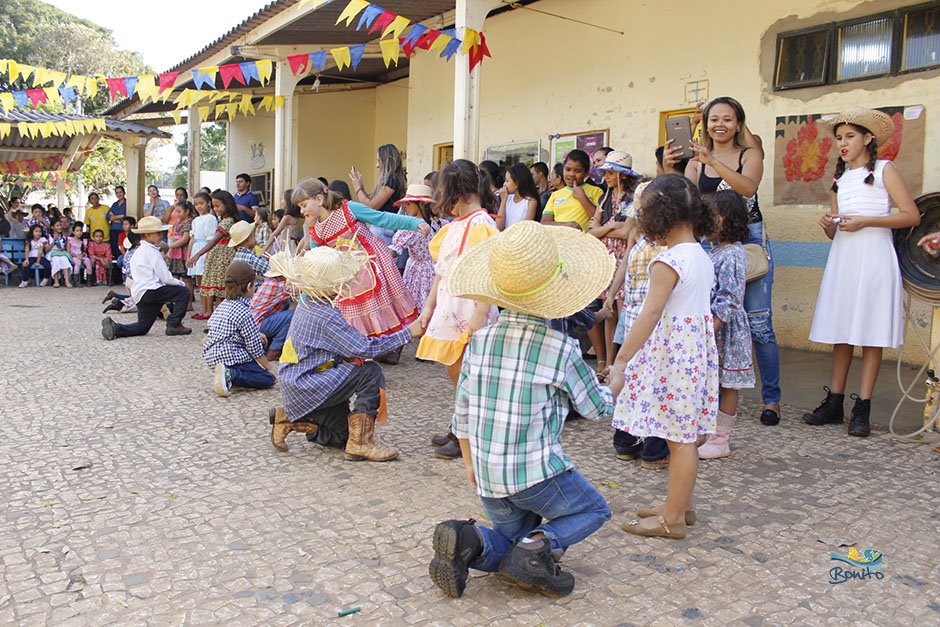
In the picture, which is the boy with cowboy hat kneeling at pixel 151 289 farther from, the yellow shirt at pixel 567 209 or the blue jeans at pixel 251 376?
the yellow shirt at pixel 567 209

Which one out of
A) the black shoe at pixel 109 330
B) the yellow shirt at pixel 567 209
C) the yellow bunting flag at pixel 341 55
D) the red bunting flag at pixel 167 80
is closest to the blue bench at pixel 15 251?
the red bunting flag at pixel 167 80

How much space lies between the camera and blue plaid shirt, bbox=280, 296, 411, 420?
13.2 feet

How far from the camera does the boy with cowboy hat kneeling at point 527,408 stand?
2471 millimetres

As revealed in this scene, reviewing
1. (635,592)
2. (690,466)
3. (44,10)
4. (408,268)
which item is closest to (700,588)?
(635,592)

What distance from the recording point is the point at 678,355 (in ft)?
10.0

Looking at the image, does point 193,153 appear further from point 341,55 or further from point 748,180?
point 748,180

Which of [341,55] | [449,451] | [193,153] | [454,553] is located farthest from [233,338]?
[193,153]

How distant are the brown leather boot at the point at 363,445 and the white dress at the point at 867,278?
2.89 m

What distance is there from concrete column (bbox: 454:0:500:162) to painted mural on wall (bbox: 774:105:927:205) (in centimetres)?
301

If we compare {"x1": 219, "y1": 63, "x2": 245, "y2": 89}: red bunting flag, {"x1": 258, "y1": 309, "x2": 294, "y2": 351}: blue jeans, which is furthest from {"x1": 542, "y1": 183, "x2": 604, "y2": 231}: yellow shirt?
{"x1": 219, "y1": 63, "x2": 245, "y2": 89}: red bunting flag

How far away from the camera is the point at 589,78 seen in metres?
9.37

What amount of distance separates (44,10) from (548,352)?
55.5 m

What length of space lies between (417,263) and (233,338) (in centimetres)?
185

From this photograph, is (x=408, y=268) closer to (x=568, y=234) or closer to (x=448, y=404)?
(x=448, y=404)
